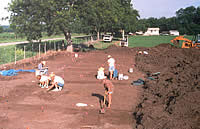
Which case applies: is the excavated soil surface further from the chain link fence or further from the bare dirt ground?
the chain link fence

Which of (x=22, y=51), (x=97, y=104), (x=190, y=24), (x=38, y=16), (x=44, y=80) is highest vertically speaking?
(x=190, y=24)

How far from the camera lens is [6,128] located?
9031 millimetres

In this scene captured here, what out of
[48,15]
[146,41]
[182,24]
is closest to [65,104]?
[48,15]

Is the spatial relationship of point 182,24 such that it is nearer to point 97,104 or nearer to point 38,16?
point 38,16

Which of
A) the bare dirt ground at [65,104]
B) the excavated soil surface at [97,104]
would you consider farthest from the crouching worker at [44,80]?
the excavated soil surface at [97,104]

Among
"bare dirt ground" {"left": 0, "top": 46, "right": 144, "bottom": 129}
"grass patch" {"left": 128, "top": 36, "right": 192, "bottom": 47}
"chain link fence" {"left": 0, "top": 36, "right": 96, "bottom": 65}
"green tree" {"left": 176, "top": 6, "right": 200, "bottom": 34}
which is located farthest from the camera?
"green tree" {"left": 176, "top": 6, "right": 200, "bottom": 34}

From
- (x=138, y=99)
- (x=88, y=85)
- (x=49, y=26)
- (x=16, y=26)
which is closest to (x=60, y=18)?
(x=49, y=26)

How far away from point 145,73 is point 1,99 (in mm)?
12076

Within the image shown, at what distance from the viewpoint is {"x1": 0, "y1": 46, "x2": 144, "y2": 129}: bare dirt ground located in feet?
31.3

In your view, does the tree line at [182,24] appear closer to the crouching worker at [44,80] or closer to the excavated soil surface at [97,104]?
the excavated soil surface at [97,104]

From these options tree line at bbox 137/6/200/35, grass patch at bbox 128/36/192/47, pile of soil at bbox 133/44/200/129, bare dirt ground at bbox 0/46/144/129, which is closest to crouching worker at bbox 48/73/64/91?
bare dirt ground at bbox 0/46/144/129

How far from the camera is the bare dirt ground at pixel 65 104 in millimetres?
9543

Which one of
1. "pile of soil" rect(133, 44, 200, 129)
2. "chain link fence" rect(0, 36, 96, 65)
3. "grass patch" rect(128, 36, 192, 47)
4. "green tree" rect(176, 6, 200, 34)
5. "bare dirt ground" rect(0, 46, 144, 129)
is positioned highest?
"green tree" rect(176, 6, 200, 34)

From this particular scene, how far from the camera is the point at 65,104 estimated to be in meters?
11.9
